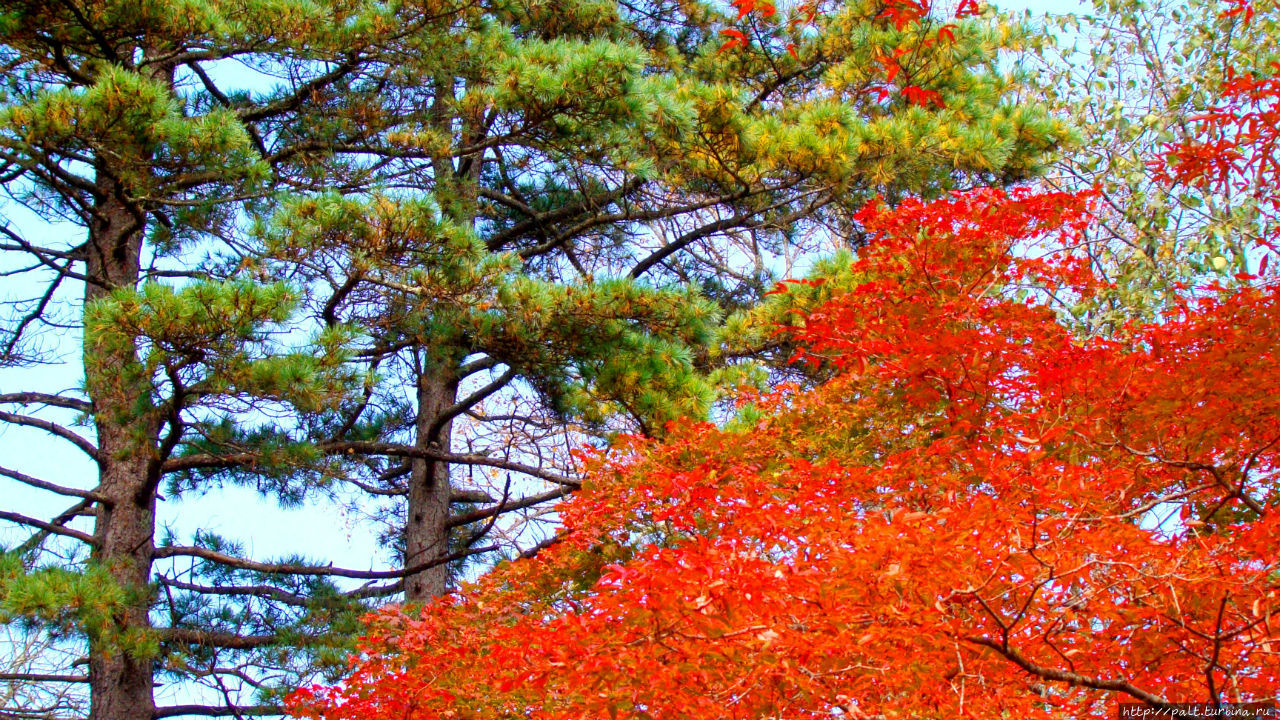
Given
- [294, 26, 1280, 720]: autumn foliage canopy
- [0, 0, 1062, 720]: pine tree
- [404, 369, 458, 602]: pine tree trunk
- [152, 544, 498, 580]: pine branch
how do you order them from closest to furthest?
[294, 26, 1280, 720]: autumn foliage canopy < [0, 0, 1062, 720]: pine tree < [152, 544, 498, 580]: pine branch < [404, 369, 458, 602]: pine tree trunk

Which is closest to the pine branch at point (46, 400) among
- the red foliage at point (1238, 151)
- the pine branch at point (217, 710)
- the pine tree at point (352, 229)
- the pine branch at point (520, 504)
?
the pine tree at point (352, 229)

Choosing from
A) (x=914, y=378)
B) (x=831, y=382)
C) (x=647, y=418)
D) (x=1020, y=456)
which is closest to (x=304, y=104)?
(x=647, y=418)

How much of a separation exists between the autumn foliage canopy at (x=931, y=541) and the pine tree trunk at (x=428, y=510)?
1.81m

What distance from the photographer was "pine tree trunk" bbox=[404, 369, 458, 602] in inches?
306

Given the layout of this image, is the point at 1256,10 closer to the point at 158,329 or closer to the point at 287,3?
the point at 287,3

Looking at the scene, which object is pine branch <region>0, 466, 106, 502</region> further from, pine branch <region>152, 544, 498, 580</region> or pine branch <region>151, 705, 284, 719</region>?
pine branch <region>151, 705, 284, 719</region>

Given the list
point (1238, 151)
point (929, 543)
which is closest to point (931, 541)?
point (929, 543)

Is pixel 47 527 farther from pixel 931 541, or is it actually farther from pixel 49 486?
pixel 931 541

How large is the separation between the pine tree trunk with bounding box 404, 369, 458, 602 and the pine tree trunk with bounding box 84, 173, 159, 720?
1.81 m

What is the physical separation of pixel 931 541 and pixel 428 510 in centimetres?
568

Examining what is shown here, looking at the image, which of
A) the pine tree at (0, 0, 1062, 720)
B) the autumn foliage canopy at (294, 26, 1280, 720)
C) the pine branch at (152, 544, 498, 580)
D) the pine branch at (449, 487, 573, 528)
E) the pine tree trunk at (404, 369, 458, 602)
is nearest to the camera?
the autumn foliage canopy at (294, 26, 1280, 720)

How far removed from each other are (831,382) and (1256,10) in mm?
4532

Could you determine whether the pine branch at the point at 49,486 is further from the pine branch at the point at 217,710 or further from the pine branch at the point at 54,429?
the pine branch at the point at 217,710

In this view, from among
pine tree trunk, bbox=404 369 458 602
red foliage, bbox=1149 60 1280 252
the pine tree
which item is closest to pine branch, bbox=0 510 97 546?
the pine tree
